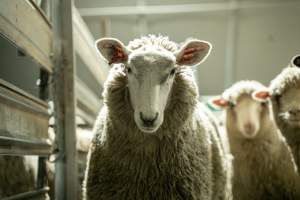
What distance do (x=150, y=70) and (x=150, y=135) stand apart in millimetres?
425

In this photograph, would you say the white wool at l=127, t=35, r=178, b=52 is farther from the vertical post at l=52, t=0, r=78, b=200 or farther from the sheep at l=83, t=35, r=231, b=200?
the vertical post at l=52, t=0, r=78, b=200

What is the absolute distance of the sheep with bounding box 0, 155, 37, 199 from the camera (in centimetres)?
286

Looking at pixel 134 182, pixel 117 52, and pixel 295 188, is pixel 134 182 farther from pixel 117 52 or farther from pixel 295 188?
pixel 295 188

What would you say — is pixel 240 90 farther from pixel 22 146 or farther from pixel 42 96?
pixel 22 146

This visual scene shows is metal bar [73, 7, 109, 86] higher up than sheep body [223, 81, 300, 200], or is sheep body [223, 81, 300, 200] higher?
metal bar [73, 7, 109, 86]

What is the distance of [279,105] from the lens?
4.49m

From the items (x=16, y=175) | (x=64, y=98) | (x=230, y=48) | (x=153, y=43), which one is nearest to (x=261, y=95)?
(x=153, y=43)

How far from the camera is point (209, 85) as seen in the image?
8320 mm

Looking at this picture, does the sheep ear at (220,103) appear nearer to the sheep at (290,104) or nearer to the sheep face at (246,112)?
the sheep face at (246,112)

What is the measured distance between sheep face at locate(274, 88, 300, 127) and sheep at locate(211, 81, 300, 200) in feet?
1.24

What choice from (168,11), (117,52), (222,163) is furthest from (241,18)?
(117,52)

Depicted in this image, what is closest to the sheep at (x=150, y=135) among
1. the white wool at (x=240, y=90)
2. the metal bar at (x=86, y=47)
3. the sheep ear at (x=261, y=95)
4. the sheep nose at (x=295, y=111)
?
the sheep nose at (x=295, y=111)

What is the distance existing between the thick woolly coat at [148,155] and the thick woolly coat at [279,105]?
5.27 feet

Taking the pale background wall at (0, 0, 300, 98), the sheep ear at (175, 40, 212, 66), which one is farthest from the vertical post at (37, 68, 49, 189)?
the pale background wall at (0, 0, 300, 98)
